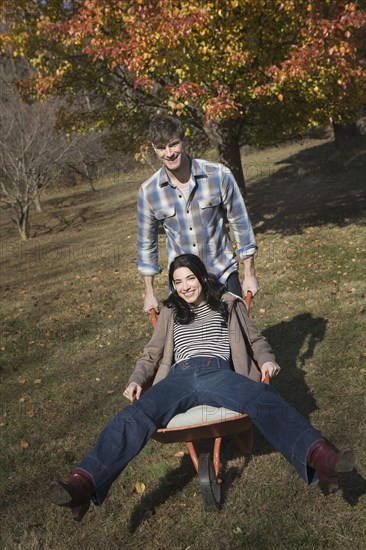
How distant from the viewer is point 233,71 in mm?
10406

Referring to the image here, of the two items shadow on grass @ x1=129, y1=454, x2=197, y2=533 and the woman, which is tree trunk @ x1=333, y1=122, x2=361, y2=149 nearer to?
the woman

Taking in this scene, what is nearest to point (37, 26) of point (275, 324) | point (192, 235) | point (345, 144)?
point (275, 324)

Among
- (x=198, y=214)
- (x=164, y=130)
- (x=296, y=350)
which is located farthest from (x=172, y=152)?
(x=296, y=350)

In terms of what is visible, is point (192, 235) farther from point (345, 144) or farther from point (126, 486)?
point (345, 144)

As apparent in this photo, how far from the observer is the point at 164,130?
13.8 ft

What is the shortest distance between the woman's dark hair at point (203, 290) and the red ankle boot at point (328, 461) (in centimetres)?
134

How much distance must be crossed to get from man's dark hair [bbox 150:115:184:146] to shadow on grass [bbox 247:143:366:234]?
9.29m

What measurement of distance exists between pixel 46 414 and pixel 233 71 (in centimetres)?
666

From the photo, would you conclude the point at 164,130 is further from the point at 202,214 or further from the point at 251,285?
the point at 251,285

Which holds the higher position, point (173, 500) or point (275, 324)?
point (173, 500)

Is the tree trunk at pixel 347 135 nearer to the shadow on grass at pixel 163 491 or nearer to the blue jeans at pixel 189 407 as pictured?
the shadow on grass at pixel 163 491

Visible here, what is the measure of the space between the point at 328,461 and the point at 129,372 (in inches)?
152

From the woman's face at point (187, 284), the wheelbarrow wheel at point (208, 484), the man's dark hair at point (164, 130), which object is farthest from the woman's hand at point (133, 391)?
the man's dark hair at point (164, 130)

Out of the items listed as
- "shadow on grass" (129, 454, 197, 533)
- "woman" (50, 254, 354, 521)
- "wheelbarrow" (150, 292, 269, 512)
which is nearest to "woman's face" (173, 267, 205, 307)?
"woman" (50, 254, 354, 521)
